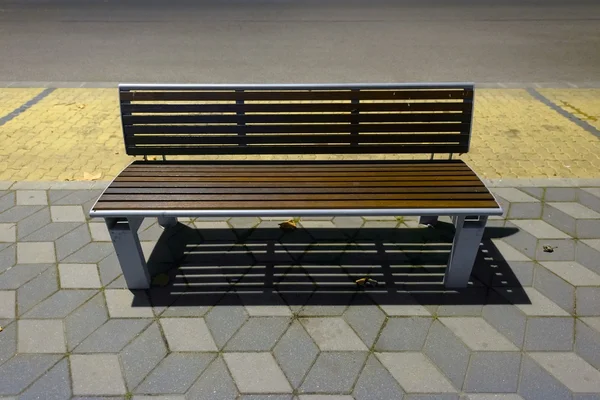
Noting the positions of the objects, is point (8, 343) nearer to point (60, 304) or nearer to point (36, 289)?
point (60, 304)

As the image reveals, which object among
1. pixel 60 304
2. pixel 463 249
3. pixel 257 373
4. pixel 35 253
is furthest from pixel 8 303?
pixel 463 249

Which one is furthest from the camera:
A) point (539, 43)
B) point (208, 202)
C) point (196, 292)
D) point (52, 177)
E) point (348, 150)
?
point (539, 43)

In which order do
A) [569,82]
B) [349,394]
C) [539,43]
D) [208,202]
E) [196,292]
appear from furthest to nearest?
[539,43]
[569,82]
[196,292]
[208,202]
[349,394]

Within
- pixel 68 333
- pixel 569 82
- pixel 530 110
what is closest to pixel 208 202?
pixel 68 333

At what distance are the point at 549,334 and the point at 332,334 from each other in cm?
123

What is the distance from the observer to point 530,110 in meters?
5.89

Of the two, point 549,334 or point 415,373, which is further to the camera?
point 549,334

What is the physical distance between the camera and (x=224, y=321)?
278 cm

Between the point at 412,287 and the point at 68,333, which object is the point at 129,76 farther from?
the point at 412,287

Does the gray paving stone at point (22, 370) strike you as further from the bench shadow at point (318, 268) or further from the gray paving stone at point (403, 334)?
the gray paving stone at point (403, 334)

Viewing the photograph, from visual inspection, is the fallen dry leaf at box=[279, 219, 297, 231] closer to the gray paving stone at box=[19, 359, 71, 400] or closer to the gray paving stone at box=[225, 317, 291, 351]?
the gray paving stone at box=[225, 317, 291, 351]

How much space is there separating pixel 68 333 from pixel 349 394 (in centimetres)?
161

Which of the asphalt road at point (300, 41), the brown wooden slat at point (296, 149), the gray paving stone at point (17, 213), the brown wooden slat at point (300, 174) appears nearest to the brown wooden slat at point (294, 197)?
the brown wooden slat at point (300, 174)

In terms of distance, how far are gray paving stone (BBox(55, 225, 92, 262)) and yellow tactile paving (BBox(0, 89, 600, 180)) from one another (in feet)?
3.21
